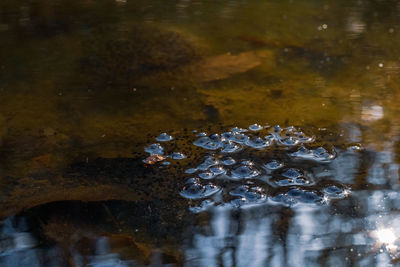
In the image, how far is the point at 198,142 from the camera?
6.71 ft

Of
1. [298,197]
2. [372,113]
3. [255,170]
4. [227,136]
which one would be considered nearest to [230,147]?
[227,136]

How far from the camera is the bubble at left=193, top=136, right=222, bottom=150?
6.64 feet

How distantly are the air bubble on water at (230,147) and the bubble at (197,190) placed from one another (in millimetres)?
241

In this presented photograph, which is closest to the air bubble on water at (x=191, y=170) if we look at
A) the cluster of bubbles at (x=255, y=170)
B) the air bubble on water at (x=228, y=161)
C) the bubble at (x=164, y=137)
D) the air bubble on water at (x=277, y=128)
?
the cluster of bubbles at (x=255, y=170)

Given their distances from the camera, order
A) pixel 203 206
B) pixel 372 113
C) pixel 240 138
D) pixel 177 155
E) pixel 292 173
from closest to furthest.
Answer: pixel 203 206 < pixel 292 173 < pixel 177 155 < pixel 240 138 < pixel 372 113

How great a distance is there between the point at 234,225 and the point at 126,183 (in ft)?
1.51

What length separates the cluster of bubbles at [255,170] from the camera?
1.74 metres

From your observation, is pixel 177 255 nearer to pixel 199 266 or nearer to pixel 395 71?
pixel 199 266

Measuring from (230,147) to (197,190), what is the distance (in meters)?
0.32

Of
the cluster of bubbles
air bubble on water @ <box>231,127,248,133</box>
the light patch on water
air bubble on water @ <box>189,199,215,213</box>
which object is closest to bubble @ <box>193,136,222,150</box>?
the cluster of bubbles

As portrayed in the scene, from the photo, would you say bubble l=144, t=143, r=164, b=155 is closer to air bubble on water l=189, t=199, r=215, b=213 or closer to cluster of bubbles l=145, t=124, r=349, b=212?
cluster of bubbles l=145, t=124, r=349, b=212

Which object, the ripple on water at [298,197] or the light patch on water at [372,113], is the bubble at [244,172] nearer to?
the ripple on water at [298,197]

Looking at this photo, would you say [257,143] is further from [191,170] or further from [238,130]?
[191,170]

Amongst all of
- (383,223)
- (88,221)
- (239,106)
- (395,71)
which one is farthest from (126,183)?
(395,71)
